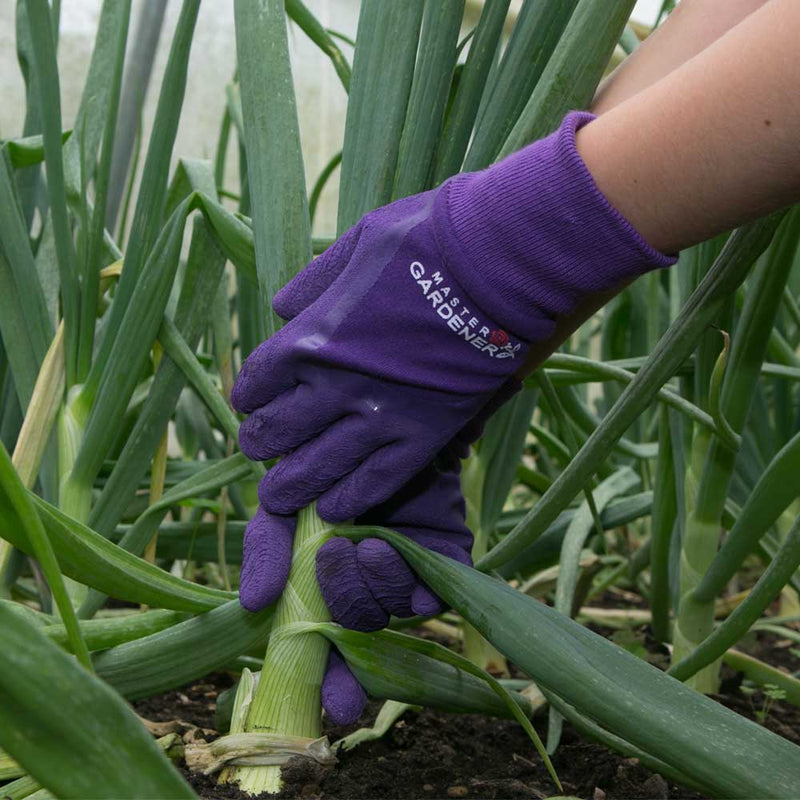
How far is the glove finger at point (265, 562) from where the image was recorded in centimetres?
52

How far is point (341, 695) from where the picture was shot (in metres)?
0.53

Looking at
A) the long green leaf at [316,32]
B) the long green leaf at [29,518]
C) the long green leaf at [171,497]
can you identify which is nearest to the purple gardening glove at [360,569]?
the long green leaf at [171,497]

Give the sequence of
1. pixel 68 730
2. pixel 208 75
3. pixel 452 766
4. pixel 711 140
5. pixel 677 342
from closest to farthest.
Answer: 1. pixel 68 730
2. pixel 711 140
3. pixel 677 342
4. pixel 452 766
5. pixel 208 75

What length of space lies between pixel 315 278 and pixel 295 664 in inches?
8.6

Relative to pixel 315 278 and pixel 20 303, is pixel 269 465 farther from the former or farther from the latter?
pixel 20 303

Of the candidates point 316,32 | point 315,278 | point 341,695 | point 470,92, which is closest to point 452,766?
point 341,695

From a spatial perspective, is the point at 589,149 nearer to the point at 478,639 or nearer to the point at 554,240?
the point at 554,240

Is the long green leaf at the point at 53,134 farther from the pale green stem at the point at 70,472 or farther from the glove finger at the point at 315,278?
the glove finger at the point at 315,278

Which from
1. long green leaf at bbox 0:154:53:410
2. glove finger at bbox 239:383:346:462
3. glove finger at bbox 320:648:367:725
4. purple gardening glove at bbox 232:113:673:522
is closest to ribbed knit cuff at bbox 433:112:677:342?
purple gardening glove at bbox 232:113:673:522

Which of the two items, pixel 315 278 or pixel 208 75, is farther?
pixel 208 75

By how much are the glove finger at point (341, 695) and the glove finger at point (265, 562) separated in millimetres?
57

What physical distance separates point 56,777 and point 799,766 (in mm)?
305

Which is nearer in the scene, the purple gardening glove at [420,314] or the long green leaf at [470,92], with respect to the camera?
the purple gardening glove at [420,314]

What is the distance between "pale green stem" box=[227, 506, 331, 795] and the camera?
53cm
